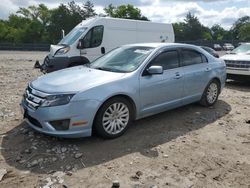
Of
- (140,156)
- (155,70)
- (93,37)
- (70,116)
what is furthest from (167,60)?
(93,37)

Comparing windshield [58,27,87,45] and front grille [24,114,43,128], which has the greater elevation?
windshield [58,27,87,45]

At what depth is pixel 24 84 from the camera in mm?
10086

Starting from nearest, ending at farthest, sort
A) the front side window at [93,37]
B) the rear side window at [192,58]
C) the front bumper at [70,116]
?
the front bumper at [70,116] < the rear side window at [192,58] < the front side window at [93,37]

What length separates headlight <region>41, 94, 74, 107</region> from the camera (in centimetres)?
455

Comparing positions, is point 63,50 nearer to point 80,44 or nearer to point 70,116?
point 80,44

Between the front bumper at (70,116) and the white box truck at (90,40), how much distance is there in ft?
19.4

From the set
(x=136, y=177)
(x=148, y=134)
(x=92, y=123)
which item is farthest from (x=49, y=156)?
(x=148, y=134)

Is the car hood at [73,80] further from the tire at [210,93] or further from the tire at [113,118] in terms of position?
the tire at [210,93]

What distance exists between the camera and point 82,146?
4.82 metres

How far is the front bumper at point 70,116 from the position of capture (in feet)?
14.9

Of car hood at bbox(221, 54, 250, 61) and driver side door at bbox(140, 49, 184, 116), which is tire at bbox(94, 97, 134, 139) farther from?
car hood at bbox(221, 54, 250, 61)

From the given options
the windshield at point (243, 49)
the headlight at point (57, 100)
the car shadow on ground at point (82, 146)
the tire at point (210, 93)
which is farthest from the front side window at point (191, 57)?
the windshield at point (243, 49)

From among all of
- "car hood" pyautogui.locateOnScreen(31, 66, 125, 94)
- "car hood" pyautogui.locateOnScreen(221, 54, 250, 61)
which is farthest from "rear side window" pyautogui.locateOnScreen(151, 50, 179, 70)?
"car hood" pyautogui.locateOnScreen(221, 54, 250, 61)

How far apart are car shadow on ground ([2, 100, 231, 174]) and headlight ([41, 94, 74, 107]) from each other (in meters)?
0.71
